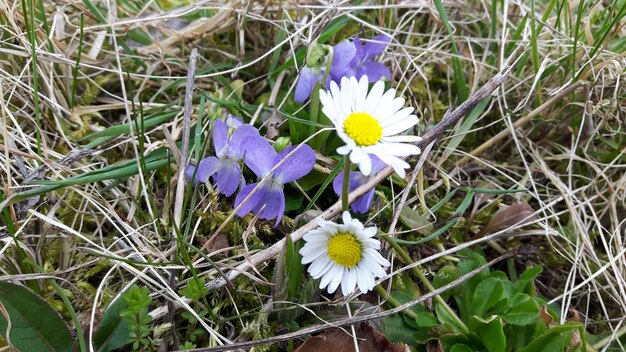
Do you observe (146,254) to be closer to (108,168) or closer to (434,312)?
(108,168)

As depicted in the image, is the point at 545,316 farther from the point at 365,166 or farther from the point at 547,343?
the point at 365,166

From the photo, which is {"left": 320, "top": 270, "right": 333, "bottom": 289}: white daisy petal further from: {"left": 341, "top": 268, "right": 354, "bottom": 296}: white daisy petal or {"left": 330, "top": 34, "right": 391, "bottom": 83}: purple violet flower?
{"left": 330, "top": 34, "right": 391, "bottom": 83}: purple violet flower

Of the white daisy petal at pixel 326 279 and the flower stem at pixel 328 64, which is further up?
the flower stem at pixel 328 64

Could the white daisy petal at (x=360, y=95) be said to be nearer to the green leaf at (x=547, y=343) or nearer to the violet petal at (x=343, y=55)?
the violet petal at (x=343, y=55)

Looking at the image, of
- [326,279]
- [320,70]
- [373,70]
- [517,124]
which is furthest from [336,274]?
[517,124]

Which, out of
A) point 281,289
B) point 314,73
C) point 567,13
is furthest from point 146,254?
point 567,13

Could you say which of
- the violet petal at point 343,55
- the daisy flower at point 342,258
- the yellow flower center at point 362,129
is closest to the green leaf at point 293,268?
the daisy flower at point 342,258
